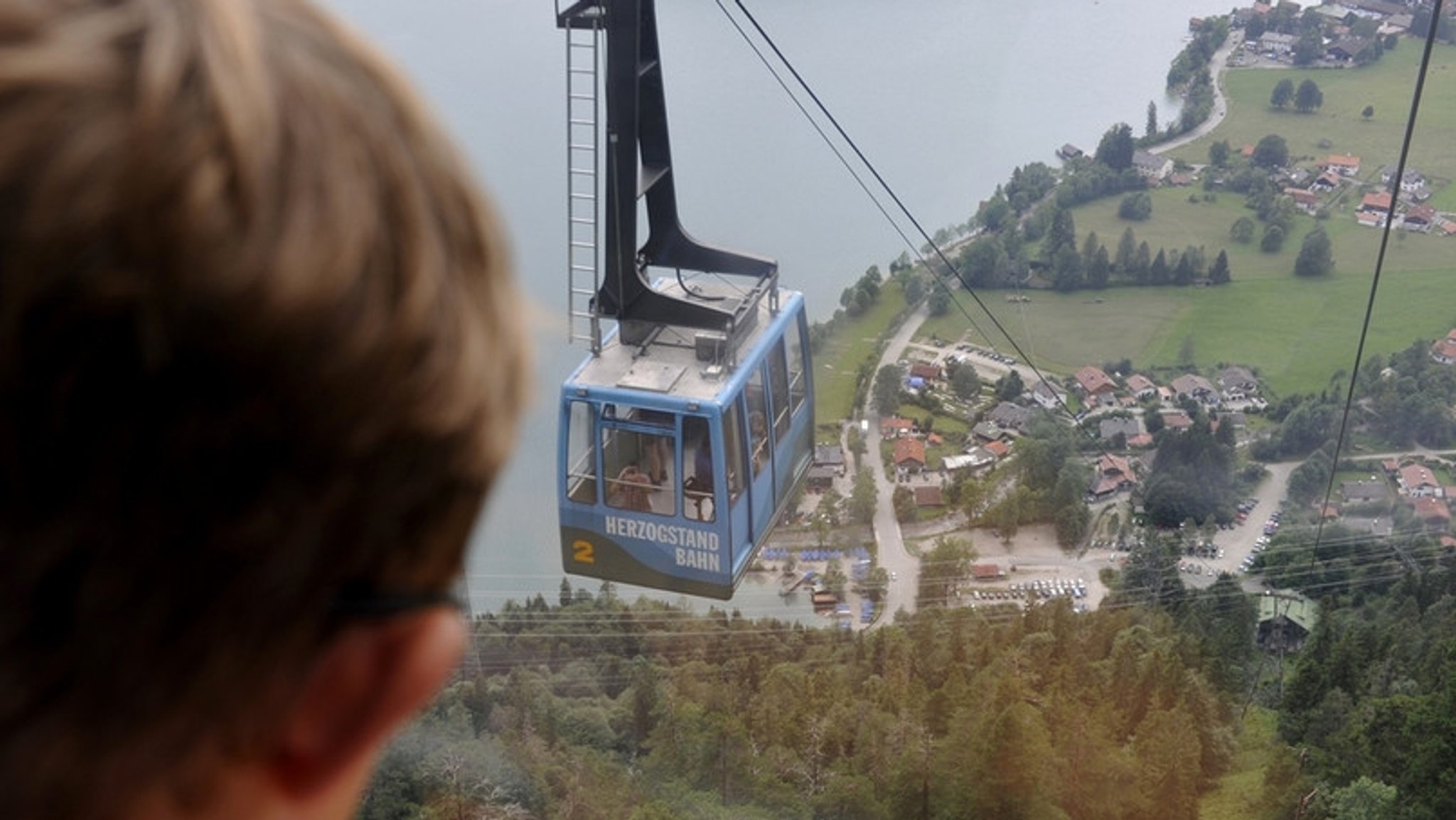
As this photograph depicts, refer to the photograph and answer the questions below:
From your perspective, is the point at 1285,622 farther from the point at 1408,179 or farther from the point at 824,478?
the point at 1408,179

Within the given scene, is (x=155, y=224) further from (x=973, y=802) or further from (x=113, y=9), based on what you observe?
(x=973, y=802)

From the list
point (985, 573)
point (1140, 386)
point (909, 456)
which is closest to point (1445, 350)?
point (1140, 386)

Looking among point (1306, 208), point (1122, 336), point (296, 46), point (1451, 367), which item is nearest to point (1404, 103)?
point (1306, 208)

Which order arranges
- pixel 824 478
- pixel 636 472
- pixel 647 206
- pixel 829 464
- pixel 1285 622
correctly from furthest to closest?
pixel 1285 622
pixel 829 464
pixel 824 478
pixel 647 206
pixel 636 472

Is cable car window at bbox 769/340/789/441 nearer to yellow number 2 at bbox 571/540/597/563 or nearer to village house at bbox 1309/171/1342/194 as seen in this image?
A: yellow number 2 at bbox 571/540/597/563

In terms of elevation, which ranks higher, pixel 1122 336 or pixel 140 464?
pixel 140 464

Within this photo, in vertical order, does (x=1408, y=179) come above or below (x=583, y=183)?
below

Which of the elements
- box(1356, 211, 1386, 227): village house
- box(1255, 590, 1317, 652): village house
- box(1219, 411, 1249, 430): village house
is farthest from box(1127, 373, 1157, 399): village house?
box(1356, 211, 1386, 227): village house
